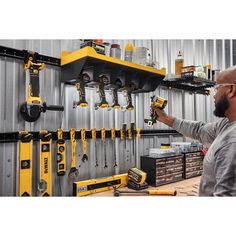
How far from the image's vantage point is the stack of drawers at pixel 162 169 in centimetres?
215

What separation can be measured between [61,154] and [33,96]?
48 cm

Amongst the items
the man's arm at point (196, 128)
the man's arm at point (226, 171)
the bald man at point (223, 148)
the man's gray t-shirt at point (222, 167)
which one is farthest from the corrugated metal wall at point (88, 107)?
the man's arm at point (226, 171)

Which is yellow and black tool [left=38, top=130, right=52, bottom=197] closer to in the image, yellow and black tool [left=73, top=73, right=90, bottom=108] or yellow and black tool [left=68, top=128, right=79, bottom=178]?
yellow and black tool [left=68, top=128, right=79, bottom=178]

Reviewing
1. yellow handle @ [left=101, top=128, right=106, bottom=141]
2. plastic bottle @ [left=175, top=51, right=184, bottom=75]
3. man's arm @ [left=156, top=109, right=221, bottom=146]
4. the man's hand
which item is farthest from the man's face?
plastic bottle @ [left=175, top=51, right=184, bottom=75]

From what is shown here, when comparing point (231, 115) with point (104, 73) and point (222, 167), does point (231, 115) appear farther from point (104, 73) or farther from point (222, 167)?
point (104, 73)

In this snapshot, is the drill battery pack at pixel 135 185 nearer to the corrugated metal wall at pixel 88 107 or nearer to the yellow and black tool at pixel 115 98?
the corrugated metal wall at pixel 88 107

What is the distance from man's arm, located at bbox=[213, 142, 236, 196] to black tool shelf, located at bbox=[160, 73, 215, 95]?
1380mm

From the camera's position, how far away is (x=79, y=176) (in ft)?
6.54

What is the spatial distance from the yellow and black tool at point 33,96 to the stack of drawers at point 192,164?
1.46 meters

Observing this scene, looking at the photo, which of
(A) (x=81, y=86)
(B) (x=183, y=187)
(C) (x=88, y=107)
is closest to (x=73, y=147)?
(C) (x=88, y=107)

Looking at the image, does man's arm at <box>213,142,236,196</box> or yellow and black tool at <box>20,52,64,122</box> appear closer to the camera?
man's arm at <box>213,142,236,196</box>

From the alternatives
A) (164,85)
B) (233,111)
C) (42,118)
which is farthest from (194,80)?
(42,118)

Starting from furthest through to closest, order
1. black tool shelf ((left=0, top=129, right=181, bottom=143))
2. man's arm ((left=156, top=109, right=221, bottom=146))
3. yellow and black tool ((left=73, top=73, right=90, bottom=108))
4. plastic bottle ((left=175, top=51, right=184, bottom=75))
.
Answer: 1. plastic bottle ((left=175, top=51, right=184, bottom=75))
2. yellow and black tool ((left=73, top=73, right=90, bottom=108))
3. man's arm ((left=156, top=109, right=221, bottom=146))
4. black tool shelf ((left=0, top=129, right=181, bottom=143))

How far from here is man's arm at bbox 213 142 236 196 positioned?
3.71 ft
